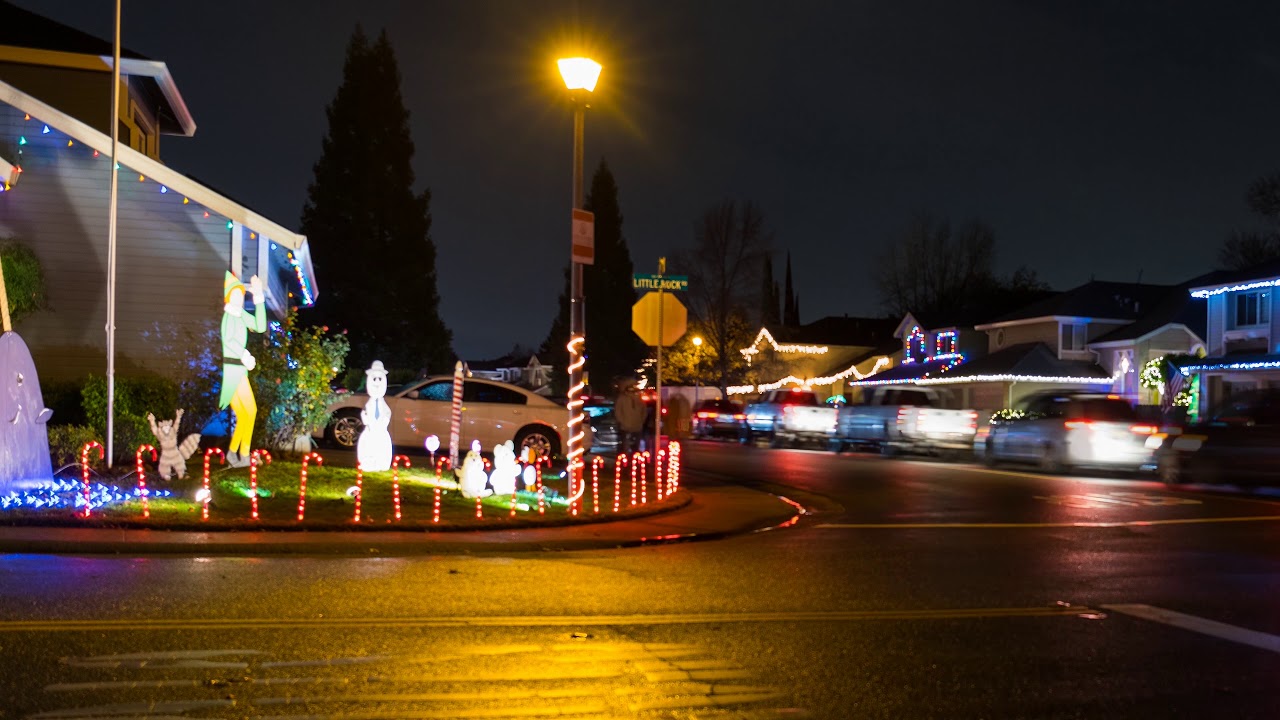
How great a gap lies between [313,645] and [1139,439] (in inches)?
831

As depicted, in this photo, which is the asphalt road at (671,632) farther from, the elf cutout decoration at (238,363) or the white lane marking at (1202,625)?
the elf cutout decoration at (238,363)

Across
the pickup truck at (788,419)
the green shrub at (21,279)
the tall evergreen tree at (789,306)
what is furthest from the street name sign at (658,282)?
the tall evergreen tree at (789,306)

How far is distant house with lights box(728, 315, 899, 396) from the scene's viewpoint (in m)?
70.2

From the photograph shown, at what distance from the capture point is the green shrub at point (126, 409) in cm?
1694

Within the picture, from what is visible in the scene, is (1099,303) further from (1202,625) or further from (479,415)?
(1202,625)

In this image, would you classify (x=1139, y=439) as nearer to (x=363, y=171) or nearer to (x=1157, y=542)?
(x=1157, y=542)

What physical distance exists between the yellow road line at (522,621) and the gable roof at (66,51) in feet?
58.7

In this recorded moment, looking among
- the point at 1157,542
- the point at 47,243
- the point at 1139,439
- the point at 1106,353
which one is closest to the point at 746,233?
the point at 1106,353

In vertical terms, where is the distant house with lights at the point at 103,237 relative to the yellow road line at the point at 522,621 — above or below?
above

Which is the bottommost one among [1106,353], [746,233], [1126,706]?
[1126,706]

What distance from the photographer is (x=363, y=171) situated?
157 ft

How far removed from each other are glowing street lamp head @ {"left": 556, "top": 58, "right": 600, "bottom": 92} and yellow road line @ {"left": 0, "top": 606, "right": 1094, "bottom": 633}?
26.3 ft

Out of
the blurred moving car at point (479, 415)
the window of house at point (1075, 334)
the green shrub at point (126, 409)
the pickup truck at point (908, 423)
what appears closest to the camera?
the green shrub at point (126, 409)

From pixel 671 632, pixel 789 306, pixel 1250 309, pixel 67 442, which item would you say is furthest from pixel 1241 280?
pixel 789 306
